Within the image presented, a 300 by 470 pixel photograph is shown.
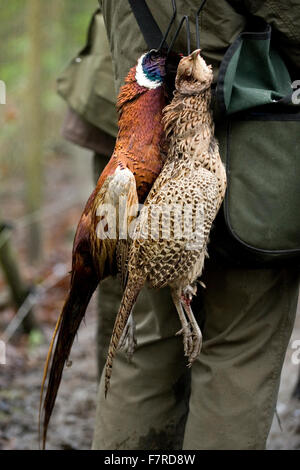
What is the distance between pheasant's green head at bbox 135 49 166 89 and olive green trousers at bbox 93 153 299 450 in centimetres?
69

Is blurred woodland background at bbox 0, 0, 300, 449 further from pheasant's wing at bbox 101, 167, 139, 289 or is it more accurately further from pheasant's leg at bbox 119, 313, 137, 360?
pheasant's wing at bbox 101, 167, 139, 289

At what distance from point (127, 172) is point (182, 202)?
20 cm

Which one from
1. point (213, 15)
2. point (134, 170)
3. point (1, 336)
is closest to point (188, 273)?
point (134, 170)

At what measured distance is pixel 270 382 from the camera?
2.25 m

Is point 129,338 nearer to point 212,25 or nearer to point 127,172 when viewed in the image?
point 127,172

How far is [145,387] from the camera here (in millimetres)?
2471

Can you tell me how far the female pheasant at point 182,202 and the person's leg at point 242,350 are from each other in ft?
1.08

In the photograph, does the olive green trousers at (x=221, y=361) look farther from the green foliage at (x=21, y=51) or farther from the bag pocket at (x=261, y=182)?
the green foliage at (x=21, y=51)

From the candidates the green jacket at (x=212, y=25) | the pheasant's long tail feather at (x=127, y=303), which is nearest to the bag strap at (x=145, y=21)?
the green jacket at (x=212, y=25)

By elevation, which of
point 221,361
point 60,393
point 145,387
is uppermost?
point 221,361

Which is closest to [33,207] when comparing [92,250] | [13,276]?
[13,276]

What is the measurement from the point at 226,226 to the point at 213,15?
682mm

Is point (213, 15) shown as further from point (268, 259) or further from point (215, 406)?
point (215, 406)

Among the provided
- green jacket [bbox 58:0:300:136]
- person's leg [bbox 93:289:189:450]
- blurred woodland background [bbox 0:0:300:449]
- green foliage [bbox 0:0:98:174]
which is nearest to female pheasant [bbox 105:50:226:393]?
green jacket [bbox 58:0:300:136]
